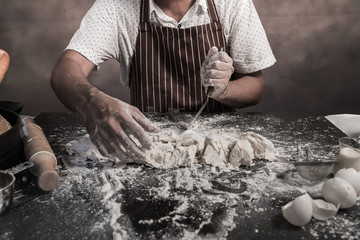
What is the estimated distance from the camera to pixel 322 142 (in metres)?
1.68

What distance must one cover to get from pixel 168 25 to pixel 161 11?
0.32ft

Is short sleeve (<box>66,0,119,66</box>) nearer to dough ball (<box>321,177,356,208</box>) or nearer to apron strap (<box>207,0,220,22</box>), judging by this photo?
apron strap (<box>207,0,220,22</box>)

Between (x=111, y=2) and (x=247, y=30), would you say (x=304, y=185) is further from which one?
(x=111, y=2)

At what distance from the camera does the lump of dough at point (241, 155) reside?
4.74ft

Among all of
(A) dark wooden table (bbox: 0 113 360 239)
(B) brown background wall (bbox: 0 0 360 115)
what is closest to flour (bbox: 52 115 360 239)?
(A) dark wooden table (bbox: 0 113 360 239)

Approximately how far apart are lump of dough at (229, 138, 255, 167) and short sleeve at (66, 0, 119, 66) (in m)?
1.19

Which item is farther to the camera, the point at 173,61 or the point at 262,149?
the point at 173,61

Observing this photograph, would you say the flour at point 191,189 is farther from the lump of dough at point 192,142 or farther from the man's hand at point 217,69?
the man's hand at point 217,69

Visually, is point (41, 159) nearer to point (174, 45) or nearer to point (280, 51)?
point (174, 45)

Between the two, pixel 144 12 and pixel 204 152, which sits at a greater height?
pixel 144 12

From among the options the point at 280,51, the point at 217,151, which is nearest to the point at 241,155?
the point at 217,151

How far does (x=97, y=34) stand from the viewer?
2248 mm

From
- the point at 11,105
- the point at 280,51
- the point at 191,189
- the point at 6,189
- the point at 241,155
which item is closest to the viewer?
the point at 6,189

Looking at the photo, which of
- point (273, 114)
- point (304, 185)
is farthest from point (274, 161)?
point (273, 114)
